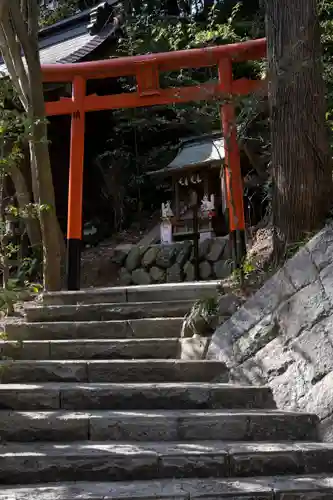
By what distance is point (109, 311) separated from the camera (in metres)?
5.59

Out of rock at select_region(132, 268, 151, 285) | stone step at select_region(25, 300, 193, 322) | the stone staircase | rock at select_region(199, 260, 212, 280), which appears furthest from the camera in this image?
rock at select_region(132, 268, 151, 285)

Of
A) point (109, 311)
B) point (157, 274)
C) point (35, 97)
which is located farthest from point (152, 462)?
point (157, 274)

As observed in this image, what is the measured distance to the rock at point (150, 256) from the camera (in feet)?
34.7

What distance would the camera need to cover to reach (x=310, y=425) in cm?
368

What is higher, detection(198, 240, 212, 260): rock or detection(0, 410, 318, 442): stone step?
detection(0, 410, 318, 442): stone step

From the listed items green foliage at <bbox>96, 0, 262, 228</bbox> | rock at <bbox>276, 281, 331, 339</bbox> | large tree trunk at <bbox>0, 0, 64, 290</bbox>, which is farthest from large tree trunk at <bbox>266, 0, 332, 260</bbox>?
green foliage at <bbox>96, 0, 262, 228</bbox>

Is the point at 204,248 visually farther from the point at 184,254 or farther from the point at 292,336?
the point at 292,336

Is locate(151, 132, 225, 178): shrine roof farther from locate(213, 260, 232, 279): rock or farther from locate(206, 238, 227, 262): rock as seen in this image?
locate(213, 260, 232, 279): rock

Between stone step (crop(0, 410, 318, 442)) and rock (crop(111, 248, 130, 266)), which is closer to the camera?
stone step (crop(0, 410, 318, 442))

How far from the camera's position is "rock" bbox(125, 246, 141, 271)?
1084 cm

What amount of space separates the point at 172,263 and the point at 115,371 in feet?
19.3

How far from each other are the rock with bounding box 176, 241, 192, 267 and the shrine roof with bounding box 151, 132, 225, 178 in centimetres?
164

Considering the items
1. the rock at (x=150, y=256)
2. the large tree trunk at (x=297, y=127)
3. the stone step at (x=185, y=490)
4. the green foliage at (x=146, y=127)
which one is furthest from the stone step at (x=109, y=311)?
the green foliage at (x=146, y=127)

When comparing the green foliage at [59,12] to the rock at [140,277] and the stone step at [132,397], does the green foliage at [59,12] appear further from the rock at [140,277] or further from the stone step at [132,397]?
the stone step at [132,397]
